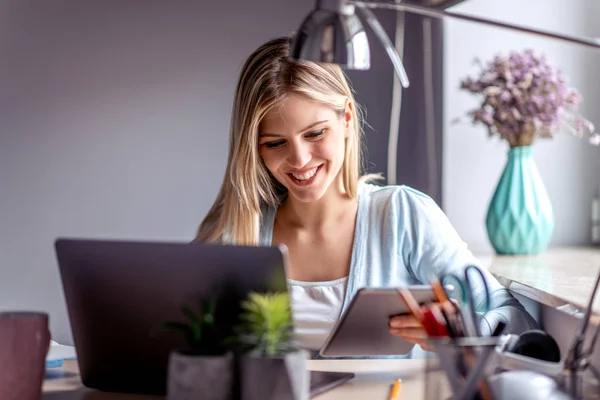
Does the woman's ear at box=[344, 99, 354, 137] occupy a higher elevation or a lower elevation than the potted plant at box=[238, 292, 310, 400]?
higher

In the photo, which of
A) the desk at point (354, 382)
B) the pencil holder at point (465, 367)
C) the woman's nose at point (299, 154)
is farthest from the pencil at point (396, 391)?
the woman's nose at point (299, 154)

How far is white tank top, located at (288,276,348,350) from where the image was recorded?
1895 mm

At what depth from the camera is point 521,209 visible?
7.72ft

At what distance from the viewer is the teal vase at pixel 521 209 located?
7.72ft

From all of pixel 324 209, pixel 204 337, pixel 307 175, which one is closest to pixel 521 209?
pixel 324 209

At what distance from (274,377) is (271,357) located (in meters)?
0.02

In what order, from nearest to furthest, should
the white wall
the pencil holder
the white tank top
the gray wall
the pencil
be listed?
the pencil holder, the pencil, the white tank top, the white wall, the gray wall

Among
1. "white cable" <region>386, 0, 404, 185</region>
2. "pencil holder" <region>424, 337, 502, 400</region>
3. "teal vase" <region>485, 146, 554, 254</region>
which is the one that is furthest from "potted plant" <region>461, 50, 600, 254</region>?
"pencil holder" <region>424, 337, 502, 400</region>

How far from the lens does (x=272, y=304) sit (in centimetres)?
99

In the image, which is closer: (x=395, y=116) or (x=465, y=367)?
(x=465, y=367)

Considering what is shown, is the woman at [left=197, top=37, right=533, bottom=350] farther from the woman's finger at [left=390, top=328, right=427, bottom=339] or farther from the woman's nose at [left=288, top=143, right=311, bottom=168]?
the woman's finger at [left=390, top=328, right=427, bottom=339]

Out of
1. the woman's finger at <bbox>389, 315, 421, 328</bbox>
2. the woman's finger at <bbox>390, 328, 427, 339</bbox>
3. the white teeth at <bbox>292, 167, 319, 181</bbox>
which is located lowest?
the woman's finger at <bbox>390, 328, 427, 339</bbox>

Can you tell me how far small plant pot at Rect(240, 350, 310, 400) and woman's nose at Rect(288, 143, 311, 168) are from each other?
37.7 inches

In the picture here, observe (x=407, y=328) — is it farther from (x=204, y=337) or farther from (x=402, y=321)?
(x=204, y=337)
